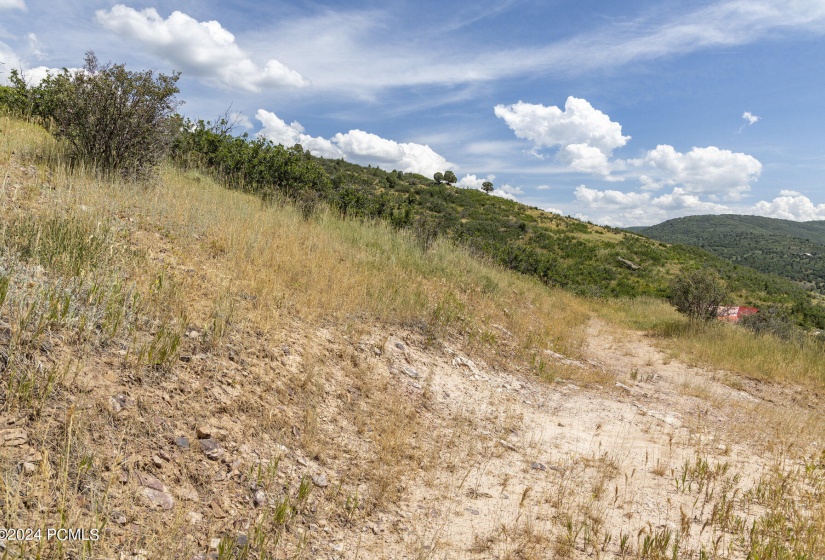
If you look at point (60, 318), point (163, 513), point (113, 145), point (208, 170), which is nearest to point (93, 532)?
point (163, 513)

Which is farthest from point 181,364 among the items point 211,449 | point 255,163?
point 255,163

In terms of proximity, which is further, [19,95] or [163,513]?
[19,95]

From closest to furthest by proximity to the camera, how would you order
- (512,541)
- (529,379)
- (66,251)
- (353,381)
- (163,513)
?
1. (163,513)
2. (512,541)
3. (66,251)
4. (353,381)
5. (529,379)

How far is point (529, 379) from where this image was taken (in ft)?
23.9

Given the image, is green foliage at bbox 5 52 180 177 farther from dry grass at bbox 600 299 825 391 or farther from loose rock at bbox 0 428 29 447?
dry grass at bbox 600 299 825 391

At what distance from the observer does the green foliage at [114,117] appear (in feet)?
24.5

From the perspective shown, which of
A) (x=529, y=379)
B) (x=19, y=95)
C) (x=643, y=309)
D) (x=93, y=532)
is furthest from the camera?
(x=643, y=309)

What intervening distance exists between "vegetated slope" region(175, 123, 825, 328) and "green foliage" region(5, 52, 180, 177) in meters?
3.07

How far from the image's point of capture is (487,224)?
3553 cm

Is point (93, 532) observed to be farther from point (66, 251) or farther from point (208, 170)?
point (208, 170)

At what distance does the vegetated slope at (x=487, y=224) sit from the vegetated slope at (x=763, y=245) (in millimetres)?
35241

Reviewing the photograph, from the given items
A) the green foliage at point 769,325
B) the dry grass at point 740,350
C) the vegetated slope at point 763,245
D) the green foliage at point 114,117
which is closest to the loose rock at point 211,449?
the green foliage at point 114,117

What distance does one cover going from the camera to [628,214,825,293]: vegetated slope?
70.2m

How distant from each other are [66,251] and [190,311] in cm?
129
